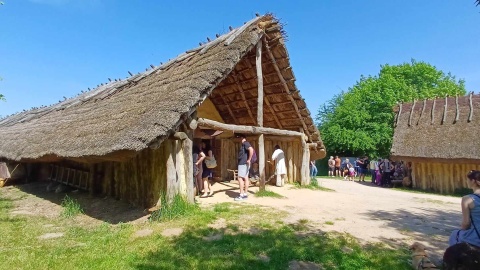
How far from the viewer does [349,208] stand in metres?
8.12

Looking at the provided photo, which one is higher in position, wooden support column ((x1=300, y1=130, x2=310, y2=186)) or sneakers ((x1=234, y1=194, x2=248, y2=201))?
wooden support column ((x1=300, y1=130, x2=310, y2=186))

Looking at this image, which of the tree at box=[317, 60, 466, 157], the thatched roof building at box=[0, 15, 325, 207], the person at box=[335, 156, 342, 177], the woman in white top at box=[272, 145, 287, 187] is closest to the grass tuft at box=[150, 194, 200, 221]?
the thatched roof building at box=[0, 15, 325, 207]

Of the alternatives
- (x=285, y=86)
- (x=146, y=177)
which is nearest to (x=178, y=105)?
(x=146, y=177)

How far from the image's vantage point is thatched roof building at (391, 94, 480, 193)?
15.3 metres

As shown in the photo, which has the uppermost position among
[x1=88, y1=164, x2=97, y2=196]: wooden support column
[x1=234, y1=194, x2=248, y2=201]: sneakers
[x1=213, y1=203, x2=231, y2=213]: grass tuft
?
[x1=88, y1=164, x2=97, y2=196]: wooden support column

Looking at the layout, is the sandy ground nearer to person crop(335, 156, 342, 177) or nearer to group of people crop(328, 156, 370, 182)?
group of people crop(328, 156, 370, 182)

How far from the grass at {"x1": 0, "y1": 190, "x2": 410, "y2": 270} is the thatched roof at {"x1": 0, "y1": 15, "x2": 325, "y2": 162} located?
5.14ft

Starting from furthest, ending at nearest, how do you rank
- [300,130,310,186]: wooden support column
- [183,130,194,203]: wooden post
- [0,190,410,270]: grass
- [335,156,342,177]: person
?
1. [335,156,342,177]: person
2. [300,130,310,186]: wooden support column
3. [183,130,194,203]: wooden post
4. [0,190,410,270]: grass

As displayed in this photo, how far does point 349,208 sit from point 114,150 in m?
6.08

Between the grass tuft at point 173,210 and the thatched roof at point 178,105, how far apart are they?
134cm

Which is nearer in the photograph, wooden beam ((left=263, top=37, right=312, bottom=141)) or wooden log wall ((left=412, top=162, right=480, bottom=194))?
wooden beam ((left=263, top=37, right=312, bottom=141))

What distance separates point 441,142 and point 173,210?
51.7 feet

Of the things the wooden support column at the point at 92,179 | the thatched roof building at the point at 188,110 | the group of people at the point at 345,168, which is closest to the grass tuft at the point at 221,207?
the thatched roof building at the point at 188,110

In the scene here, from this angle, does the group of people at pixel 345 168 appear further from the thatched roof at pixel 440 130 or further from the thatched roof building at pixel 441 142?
the thatched roof building at pixel 441 142
